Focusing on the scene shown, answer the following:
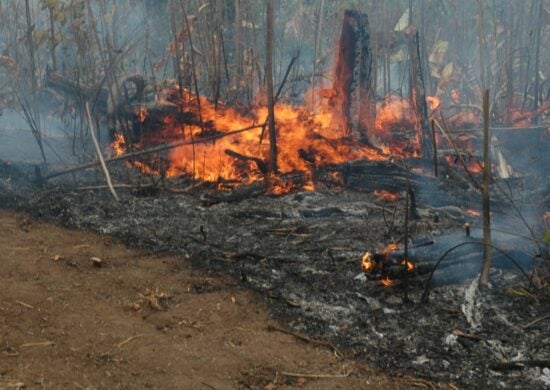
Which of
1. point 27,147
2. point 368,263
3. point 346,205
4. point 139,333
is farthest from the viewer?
point 27,147

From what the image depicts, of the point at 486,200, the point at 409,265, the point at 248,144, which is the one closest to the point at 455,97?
the point at 248,144

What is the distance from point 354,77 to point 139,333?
7.79 m

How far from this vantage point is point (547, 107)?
12.7m

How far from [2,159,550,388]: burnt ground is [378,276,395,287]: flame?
0.19 ft

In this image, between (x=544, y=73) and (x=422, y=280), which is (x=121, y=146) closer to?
(x=422, y=280)

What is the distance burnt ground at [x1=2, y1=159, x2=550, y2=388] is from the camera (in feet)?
12.6

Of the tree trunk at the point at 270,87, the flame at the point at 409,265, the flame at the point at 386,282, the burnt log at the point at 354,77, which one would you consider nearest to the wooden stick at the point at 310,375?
the flame at the point at 386,282

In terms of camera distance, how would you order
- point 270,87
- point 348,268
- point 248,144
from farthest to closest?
point 248,144
point 270,87
point 348,268

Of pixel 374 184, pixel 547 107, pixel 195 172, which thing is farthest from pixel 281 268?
pixel 547 107

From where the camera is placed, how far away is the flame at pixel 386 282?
4.96 meters

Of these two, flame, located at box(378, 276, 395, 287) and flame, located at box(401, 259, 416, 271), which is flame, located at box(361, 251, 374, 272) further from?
flame, located at box(401, 259, 416, 271)

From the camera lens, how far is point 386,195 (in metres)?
8.57

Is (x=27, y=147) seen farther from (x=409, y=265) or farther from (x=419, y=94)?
(x=409, y=265)

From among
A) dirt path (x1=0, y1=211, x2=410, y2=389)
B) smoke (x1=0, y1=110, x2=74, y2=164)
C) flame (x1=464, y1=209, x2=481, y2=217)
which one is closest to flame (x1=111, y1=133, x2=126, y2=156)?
smoke (x1=0, y1=110, x2=74, y2=164)
